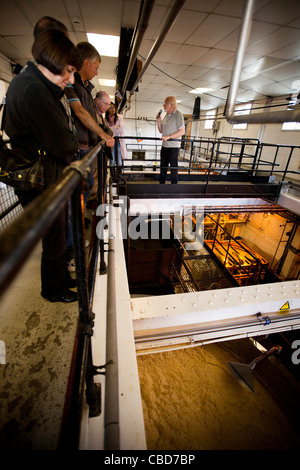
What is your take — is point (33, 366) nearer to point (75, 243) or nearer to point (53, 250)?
point (53, 250)

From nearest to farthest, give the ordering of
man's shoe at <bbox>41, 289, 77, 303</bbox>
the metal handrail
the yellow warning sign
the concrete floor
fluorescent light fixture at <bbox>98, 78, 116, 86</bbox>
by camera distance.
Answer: the metal handrail → the concrete floor → man's shoe at <bbox>41, 289, 77, 303</bbox> → the yellow warning sign → fluorescent light fixture at <bbox>98, 78, 116, 86</bbox>

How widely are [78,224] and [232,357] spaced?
3125 millimetres

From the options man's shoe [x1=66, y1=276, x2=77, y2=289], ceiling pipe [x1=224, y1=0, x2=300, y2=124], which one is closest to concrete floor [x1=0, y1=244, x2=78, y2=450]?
man's shoe [x1=66, y1=276, x2=77, y2=289]

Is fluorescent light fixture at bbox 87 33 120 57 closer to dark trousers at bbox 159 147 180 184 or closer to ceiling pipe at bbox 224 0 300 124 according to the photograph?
dark trousers at bbox 159 147 180 184

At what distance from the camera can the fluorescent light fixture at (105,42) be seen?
15.9ft

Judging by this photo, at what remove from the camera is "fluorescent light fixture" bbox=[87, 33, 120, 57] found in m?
4.84

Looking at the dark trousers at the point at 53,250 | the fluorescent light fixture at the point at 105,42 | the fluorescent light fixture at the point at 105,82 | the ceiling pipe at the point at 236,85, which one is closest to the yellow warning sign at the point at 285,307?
the ceiling pipe at the point at 236,85

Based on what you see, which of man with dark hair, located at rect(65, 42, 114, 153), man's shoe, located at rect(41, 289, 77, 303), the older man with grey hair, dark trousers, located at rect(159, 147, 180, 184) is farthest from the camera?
dark trousers, located at rect(159, 147, 180, 184)

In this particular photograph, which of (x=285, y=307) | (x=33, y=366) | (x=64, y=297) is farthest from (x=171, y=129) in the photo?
(x=33, y=366)

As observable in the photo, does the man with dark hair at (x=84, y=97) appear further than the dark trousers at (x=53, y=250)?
Yes

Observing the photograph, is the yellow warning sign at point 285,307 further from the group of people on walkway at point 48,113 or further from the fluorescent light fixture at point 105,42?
the fluorescent light fixture at point 105,42

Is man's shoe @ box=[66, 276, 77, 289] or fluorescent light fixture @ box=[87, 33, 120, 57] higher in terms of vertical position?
fluorescent light fixture @ box=[87, 33, 120, 57]

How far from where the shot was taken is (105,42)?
5.19 meters

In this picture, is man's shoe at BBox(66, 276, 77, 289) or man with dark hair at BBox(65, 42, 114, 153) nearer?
man's shoe at BBox(66, 276, 77, 289)
